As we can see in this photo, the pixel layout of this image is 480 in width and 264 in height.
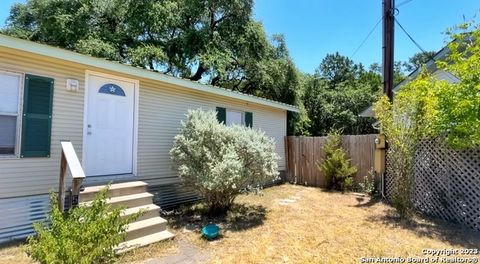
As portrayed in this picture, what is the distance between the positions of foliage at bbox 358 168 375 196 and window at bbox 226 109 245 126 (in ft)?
13.1

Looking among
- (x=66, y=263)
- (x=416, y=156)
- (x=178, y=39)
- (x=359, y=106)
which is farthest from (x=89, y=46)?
(x=359, y=106)

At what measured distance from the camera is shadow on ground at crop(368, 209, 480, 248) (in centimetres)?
469

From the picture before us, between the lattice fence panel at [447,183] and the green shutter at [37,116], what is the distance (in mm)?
7211

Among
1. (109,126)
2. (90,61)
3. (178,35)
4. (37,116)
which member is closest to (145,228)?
(109,126)

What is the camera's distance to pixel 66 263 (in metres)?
2.97

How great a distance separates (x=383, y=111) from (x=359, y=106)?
1775 cm

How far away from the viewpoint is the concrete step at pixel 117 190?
4496mm

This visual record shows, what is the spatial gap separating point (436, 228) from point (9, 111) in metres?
7.36

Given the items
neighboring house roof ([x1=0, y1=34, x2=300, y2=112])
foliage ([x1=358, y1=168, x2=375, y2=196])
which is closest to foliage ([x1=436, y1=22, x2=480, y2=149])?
foliage ([x1=358, y1=168, x2=375, y2=196])

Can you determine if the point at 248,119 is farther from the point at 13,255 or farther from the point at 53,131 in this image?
the point at 13,255

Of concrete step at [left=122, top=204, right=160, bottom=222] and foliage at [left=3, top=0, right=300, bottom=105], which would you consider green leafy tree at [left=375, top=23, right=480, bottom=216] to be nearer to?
concrete step at [left=122, top=204, right=160, bottom=222]

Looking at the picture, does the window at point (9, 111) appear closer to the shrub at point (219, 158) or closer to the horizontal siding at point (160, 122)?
the horizontal siding at point (160, 122)

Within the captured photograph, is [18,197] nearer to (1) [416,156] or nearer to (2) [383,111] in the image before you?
(2) [383,111]

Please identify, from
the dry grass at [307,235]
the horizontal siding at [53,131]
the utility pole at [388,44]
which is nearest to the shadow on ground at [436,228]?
the dry grass at [307,235]
